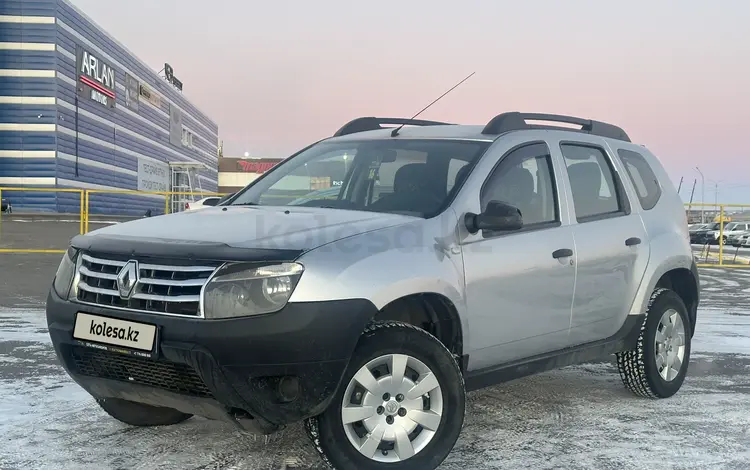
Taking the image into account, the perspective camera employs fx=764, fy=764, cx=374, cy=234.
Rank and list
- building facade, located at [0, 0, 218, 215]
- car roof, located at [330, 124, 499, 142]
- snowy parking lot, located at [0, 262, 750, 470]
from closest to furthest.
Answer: snowy parking lot, located at [0, 262, 750, 470]
car roof, located at [330, 124, 499, 142]
building facade, located at [0, 0, 218, 215]

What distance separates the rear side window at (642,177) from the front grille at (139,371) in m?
3.41

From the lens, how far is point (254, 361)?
3045 mm

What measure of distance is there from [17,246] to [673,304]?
1536 cm

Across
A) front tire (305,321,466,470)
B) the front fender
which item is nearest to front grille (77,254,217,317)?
the front fender

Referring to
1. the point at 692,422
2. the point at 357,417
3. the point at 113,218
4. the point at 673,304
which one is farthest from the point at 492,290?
the point at 113,218

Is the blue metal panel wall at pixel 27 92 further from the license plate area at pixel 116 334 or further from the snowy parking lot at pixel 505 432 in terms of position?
the license plate area at pixel 116 334

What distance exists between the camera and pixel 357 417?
331 centimetres

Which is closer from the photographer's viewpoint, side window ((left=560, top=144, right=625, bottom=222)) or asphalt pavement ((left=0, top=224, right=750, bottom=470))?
asphalt pavement ((left=0, top=224, right=750, bottom=470))

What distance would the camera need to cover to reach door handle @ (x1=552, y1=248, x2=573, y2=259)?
14.0 feet

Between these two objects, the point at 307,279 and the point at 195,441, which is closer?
the point at 307,279

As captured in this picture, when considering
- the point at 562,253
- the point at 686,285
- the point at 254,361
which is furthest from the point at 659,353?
the point at 254,361

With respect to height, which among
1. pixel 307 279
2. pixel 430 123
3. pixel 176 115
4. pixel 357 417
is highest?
pixel 176 115

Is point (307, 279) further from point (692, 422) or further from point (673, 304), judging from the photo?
point (673, 304)

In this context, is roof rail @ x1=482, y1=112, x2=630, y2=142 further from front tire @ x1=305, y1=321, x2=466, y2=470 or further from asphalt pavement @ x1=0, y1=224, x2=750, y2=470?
asphalt pavement @ x1=0, y1=224, x2=750, y2=470
